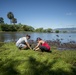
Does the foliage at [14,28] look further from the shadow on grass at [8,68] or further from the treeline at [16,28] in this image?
the shadow on grass at [8,68]

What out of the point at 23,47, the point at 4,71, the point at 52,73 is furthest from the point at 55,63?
the point at 23,47

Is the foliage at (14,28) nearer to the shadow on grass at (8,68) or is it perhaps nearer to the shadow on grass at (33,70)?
the shadow on grass at (8,68)

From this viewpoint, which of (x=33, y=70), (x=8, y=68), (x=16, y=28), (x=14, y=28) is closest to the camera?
(x=33, y=70)

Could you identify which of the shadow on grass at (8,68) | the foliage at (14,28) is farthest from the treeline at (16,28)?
the shadow on grass at (8,68)

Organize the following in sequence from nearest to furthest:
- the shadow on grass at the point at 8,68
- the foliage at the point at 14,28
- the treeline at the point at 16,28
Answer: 1. the shadow on grass at the point at 8,68
2. the foliage at the point at 14,28
3. the treeline at the point at 16,28

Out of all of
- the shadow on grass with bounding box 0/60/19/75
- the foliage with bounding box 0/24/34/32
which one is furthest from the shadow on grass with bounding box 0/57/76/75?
the foliage with bounding box 0/24/34/32

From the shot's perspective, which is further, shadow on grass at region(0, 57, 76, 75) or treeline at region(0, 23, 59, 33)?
treeline at region(0, 23, 59, 33)

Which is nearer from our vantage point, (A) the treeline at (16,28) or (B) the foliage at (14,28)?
(B) the foliage at (14,28)

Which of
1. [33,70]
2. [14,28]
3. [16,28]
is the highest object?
[33,70]

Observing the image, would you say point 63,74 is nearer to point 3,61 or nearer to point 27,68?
point 27,68

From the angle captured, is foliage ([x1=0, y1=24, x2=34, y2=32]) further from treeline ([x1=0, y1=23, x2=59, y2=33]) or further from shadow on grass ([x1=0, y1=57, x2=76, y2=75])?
shadow on grass ([x1=0, y1=57, x2=76, y2=75])

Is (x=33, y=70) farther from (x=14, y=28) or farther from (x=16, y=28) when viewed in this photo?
(x=16, y=28)

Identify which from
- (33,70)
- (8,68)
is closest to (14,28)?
(8,68)

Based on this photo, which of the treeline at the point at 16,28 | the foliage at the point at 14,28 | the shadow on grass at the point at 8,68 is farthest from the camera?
the treeline at the point at 16,28
